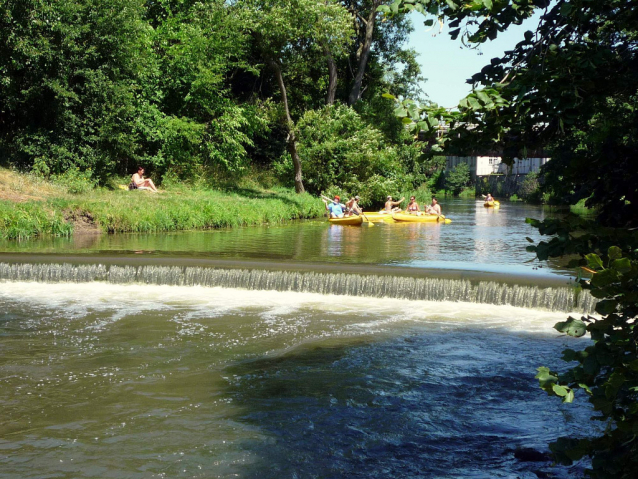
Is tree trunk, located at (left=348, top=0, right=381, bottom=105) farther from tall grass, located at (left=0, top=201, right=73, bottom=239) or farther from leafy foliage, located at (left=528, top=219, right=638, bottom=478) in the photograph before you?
leafy foliage, located at (left=528, top=219, right=638, bottom=478)

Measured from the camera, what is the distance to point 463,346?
929cm

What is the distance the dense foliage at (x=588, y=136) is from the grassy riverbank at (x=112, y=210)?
1778cm

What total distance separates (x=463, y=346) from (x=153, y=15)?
28.5 m

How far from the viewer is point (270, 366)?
8.31m

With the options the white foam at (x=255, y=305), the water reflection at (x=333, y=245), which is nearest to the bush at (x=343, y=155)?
the water reflection at (x=333, y=245)

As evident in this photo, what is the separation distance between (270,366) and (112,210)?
47.3ft

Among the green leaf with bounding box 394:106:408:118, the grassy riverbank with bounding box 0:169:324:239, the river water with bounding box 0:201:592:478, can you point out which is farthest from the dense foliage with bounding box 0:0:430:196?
the green leaf with bounding box 394:106:408:118

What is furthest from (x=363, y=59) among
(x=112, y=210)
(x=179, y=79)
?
(x=112, y=210)

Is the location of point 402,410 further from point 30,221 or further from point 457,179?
point 457,179

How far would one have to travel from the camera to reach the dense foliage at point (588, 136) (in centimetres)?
273

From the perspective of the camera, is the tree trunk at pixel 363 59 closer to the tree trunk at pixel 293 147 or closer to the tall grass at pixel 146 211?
the tree trunk at pixel 293 147

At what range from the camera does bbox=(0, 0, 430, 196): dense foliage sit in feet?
77.8

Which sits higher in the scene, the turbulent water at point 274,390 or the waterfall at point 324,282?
the waterfall at point 324,282

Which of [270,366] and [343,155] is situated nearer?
[270,366]
